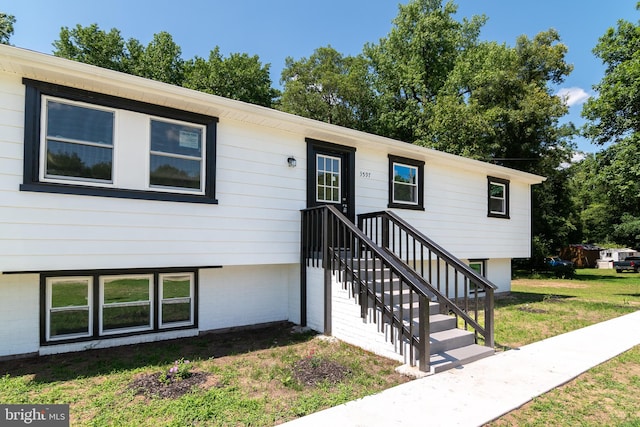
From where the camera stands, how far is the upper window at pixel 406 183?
8.32 metres

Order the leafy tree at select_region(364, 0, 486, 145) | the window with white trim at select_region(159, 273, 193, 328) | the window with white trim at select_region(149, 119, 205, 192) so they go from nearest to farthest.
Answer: the window with white trim at select_region(149, 119, 205, 192), the window with white trim at select_region(159, 273, 193, 328), the leafy tree at select_region(364, 0, 486, 145)

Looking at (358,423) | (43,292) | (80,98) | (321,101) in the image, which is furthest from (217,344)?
(321,101)

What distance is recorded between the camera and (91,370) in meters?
4.34

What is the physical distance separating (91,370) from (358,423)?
3.33m

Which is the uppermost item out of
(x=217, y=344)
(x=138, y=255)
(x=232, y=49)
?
(x=232, y=49)

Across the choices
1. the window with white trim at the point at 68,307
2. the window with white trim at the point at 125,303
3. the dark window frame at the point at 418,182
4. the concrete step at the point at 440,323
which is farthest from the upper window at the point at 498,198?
the window with white trim at the point at 68,307

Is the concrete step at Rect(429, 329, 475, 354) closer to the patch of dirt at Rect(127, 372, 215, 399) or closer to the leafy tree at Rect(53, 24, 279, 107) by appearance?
the patch of dirt at Rect(127, 372, 215, 399)

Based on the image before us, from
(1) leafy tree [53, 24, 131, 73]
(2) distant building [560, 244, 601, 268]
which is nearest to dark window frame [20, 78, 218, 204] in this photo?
(1) leafy tree [53, 24, 131, 73]

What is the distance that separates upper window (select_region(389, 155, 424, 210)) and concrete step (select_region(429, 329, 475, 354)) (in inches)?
137

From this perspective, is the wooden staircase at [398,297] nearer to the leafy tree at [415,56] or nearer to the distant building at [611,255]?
the leafy tree at [415,56]

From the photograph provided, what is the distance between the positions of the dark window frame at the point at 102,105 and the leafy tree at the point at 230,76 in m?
17.0

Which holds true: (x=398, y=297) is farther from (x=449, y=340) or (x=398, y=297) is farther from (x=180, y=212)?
(x=180, y=212)

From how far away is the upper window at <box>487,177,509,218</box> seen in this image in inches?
420

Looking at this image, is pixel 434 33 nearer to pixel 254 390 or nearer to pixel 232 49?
pixel 232 49
